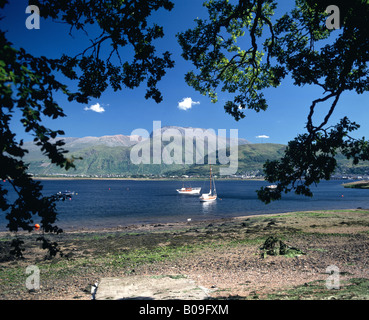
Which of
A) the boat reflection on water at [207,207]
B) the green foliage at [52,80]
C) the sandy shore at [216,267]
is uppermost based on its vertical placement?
the green foliage at [52,80]

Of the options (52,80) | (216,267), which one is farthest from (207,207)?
(52,80)

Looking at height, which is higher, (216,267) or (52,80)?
(52,80)

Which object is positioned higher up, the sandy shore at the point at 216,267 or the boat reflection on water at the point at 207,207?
the sandy shore at the point at 216,267

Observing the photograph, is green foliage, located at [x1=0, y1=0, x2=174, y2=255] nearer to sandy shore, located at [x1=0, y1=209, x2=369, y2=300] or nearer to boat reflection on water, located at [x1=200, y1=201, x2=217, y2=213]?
sandy shore, located at [x1=0, y1=209, x2=369, y2=300]

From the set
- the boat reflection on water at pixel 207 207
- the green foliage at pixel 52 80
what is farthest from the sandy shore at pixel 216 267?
the boat reflection on water at pixel 207 207

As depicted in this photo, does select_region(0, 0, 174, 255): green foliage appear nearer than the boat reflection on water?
Yes

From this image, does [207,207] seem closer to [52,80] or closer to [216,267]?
[216,267]

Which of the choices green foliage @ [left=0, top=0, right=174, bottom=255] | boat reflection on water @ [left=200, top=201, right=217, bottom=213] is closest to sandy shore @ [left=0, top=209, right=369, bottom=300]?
green foliage @ [left=0, top=0, right=174, bottom=255]

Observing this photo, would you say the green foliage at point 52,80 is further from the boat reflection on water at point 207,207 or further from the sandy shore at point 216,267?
the boat reflection on water at point 207,207

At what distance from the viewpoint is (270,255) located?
18.1 metres

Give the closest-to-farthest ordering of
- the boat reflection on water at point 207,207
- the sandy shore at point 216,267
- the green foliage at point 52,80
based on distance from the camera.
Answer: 1. the green foliage at point 52,80
2. the sandy shore at point 216,267
3. the boat reflection on water at point 207,207

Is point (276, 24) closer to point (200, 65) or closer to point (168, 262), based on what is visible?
point (200, 65)

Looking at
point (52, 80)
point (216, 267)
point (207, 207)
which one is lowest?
point (207, 207)
